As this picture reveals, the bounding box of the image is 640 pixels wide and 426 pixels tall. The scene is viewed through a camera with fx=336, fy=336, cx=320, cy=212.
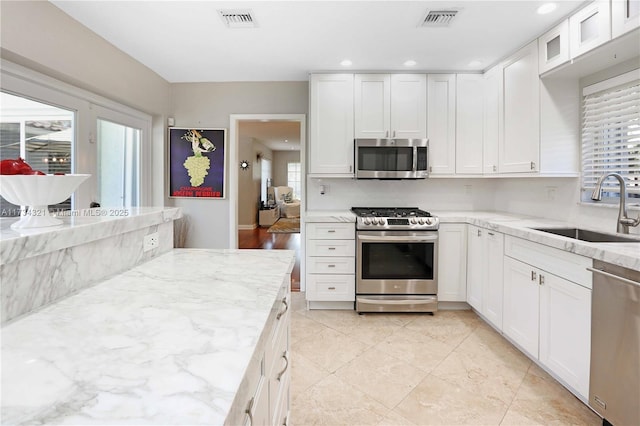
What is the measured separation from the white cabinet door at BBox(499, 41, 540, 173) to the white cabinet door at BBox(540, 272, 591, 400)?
44.4 inches

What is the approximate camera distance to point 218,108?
400 centimetres

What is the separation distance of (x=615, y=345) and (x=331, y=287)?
83.6 inches

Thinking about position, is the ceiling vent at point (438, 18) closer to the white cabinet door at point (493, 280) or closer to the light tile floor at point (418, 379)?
the white cabinet door at point (493, 280)

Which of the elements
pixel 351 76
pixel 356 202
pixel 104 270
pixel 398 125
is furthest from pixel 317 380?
pixel 351 76

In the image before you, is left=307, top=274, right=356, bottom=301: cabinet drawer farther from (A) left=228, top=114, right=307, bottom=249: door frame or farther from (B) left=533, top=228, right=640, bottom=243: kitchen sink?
(B) left=533, top=228, right=640, bottom=243: kitchen sink

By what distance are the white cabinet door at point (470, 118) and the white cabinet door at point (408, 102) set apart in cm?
36

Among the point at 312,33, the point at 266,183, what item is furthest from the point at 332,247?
the point at 266,183

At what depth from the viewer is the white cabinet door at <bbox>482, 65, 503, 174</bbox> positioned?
3.18m

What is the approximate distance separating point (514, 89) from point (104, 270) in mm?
3310

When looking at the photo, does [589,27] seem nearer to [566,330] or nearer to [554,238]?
[554,238]

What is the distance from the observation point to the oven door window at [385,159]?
11.1 feet

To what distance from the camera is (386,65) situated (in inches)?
132

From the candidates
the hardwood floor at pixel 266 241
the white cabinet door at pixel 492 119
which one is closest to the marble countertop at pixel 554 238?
the white cabinet door at pixel 492 119

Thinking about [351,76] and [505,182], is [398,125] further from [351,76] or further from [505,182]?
[505,182]
